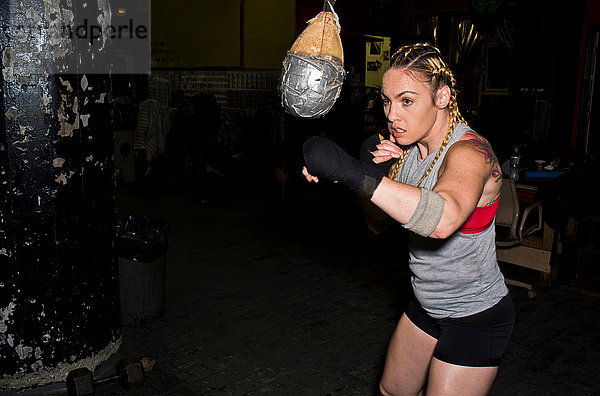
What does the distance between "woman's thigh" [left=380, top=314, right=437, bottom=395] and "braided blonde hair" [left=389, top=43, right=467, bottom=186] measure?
787 millimetres

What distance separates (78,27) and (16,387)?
231 cm

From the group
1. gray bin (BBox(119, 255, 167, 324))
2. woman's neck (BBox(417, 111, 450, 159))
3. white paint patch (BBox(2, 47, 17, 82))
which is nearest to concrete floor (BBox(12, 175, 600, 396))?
gray bin (BBox(119, 255, 167, 324))

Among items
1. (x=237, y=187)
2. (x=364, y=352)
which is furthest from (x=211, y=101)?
(x=364, y=352)

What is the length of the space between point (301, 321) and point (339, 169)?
3.19 m

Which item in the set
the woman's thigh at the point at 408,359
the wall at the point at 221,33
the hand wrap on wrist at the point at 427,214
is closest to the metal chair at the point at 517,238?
the woman's thigh at the point at 408,359

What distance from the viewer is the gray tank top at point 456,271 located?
2.27 meters

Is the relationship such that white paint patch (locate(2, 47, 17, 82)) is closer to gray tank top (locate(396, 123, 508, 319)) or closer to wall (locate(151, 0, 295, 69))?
gray tank top (locate(396, 123, 508, 319))

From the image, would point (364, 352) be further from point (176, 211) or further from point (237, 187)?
point (237, 187)

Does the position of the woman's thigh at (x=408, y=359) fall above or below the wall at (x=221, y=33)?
below

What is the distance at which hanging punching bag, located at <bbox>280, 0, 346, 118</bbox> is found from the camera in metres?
2.00

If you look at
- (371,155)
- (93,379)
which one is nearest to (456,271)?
(371,155)

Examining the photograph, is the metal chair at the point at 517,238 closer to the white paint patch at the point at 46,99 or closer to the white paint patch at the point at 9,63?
the white paint patch at the point at 46,99

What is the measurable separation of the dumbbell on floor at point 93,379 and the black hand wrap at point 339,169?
2.00 m

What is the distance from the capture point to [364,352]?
423cm
